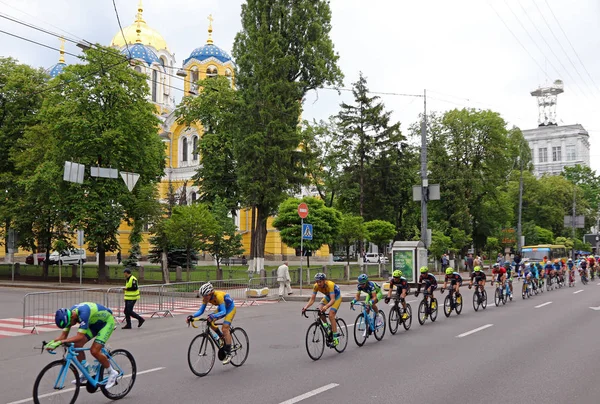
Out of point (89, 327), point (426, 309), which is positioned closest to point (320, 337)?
point (89, 327)

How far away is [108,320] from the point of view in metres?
7.75

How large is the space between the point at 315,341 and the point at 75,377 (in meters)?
4.58

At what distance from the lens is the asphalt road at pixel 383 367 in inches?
311

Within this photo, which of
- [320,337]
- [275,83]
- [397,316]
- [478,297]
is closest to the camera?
[320,337]

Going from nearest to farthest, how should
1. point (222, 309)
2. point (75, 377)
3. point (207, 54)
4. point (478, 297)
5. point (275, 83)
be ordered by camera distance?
point (75, 377) < point (222, 309) < point (478, 297) < point (275, 83) < point (207, 54)

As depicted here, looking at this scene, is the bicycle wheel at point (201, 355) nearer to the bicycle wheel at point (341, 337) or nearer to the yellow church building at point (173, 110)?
the bicycle wheel at point (341, 337)

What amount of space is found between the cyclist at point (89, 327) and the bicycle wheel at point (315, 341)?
3786 mm

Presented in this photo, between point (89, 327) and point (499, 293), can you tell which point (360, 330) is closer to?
point (89, 327)

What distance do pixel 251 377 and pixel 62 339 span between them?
310cm

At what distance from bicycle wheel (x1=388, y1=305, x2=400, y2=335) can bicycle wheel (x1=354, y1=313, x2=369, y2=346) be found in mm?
1733

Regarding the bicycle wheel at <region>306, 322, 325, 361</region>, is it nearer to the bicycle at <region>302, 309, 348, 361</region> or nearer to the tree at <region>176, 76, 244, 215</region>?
the bicycle at <region>302, 309, 348, 361</region>

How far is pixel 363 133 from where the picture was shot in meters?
51.4

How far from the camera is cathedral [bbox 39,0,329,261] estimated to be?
62.6 meters

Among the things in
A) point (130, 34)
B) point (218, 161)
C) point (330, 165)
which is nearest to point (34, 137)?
point (218, 161)
